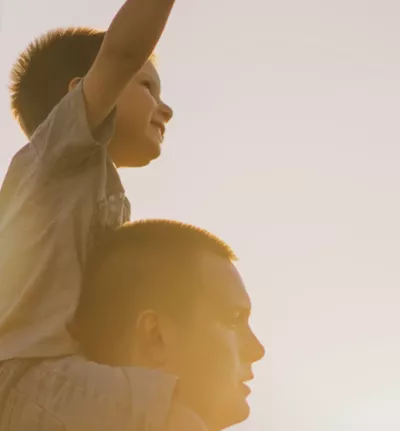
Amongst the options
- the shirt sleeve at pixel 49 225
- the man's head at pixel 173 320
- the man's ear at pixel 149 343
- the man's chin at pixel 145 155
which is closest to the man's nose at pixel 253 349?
the man's head at pixel 173 320

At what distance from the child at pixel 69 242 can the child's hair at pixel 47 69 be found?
0.09 meters

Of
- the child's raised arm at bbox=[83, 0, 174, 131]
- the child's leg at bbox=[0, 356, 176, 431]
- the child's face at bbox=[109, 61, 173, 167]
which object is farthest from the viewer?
the child's face at bbox=[109, 61, 173, 167]

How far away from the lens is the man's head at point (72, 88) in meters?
1.15

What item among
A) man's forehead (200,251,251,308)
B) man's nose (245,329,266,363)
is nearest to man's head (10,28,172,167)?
man's forehead (200,251,251,308)

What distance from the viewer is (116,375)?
0.83 m

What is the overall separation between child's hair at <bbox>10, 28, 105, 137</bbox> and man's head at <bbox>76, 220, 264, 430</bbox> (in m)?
0.34

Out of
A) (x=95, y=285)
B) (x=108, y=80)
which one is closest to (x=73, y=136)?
(x=108, y=80)

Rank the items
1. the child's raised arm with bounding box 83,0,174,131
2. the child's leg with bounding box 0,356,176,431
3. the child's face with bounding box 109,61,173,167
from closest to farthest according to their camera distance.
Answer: the child's leg with bounding box 0,356,176,431, the child's raised arm with bounding box 83,0,174,131, the child's face with bounding box 109,61,173,167

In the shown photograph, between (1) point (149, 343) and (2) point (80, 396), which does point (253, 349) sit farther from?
(2) point (80, 396)

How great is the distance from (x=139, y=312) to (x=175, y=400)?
143 mm

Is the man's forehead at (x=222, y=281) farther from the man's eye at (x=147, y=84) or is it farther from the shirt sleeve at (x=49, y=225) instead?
the man's eye at (x=147, y=84)

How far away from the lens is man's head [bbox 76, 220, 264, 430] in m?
0.92

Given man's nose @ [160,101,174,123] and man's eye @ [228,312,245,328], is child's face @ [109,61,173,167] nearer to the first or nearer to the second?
man's nose @ [160,101,174,123]

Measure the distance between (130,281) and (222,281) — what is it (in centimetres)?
12
